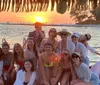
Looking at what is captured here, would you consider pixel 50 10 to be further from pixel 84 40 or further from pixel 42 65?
pixel 84 40

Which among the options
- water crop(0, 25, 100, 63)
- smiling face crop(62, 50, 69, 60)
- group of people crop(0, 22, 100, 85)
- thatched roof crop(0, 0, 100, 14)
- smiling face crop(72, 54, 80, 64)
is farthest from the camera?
water crop(0, 25, 100, 63)

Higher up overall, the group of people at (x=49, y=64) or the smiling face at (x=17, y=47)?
the smiling face at (x=17, y=47)

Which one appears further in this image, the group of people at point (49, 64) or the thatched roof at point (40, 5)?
the group of people at point (49, 64)

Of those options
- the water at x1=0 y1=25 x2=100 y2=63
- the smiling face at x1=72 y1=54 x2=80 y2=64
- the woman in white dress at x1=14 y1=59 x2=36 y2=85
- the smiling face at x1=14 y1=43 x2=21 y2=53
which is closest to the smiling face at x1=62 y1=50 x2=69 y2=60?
the smiling face at x1=72 y1=54 x2=80 y2=64

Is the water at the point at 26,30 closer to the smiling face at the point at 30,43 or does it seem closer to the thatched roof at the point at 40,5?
the smiling face at the point at 30,43

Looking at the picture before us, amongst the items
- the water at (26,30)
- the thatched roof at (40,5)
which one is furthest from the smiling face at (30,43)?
the thatched roof at (40,5)

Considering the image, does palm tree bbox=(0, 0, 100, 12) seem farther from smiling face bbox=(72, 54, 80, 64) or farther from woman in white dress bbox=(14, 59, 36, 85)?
woman in white dress bbox=(14, 59, 36, 85)

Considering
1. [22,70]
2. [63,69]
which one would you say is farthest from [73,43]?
[22,70]

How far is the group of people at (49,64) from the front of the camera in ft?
16.9

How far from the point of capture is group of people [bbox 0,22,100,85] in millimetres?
5164

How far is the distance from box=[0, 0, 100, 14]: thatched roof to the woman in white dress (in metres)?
1.84

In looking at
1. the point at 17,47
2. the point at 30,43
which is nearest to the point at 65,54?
the point at 30,43

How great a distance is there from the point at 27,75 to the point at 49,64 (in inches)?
16.3

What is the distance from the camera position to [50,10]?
3541 millimetres
